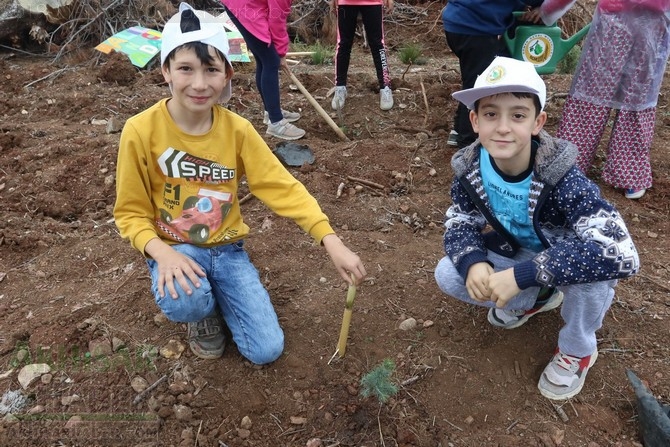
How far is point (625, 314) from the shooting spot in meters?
2.35

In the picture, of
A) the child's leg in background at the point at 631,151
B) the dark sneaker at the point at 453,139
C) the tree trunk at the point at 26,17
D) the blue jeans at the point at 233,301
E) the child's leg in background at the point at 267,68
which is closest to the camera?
the blue jeans at the point at 233,301

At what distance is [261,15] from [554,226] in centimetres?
238

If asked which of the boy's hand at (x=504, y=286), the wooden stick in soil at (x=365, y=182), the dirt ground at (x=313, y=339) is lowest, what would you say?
the dirt ground at (x=313, y=339)

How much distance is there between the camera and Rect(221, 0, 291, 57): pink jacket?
342 cm

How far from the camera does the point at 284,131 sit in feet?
13.0

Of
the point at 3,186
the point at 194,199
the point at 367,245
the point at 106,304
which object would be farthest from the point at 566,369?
the point at 3,186

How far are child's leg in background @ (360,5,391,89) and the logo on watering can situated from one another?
3.85 feet

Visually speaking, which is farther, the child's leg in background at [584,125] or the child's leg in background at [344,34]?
the child's leg in background at [344,34]

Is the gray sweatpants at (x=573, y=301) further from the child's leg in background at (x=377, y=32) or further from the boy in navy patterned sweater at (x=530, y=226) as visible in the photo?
the child's leg in background at (x=377, y=32)

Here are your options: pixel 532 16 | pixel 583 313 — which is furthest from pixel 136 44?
pixel 583 313

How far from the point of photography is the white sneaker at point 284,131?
3.96 metres

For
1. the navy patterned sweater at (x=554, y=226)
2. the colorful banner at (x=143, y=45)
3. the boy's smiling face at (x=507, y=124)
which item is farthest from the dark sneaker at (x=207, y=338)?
the colorful banner at (x=143, y=45)

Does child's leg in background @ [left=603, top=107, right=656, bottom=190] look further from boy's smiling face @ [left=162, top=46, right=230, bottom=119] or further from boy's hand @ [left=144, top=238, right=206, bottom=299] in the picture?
boy's hand @ [left=144, top=238, right=206, bottom=299]

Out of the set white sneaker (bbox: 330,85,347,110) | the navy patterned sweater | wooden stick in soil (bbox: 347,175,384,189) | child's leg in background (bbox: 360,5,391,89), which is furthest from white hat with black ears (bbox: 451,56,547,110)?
white sneaker (bbox: 330,85,347,110)
